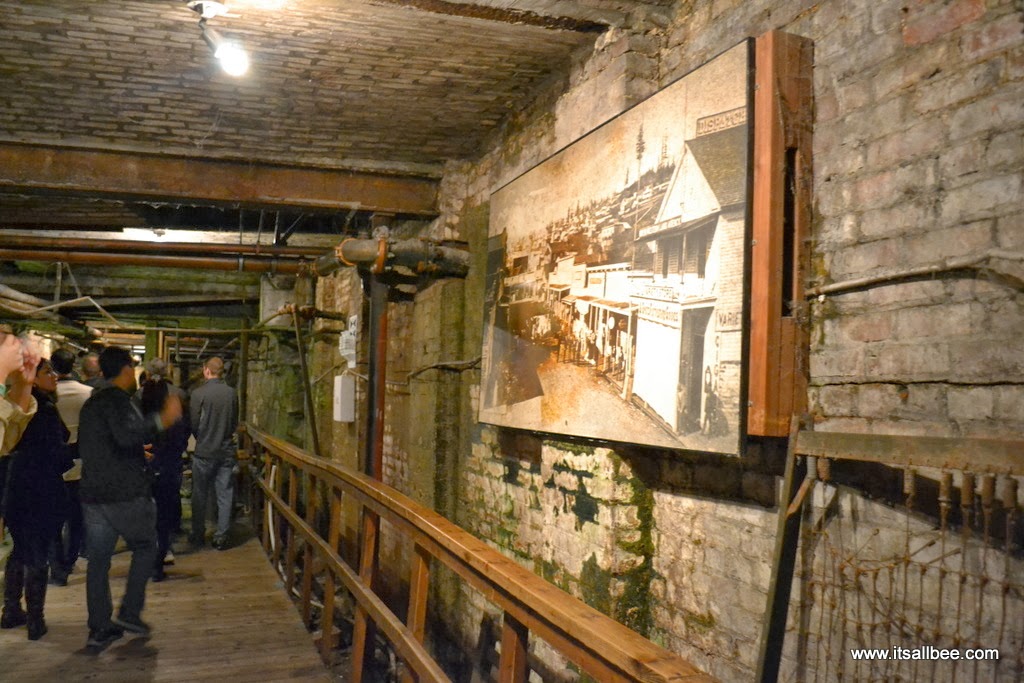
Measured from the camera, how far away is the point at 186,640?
14.8 ft

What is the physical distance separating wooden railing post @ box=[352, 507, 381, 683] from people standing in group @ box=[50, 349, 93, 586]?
228cm

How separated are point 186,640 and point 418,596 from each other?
2.33 meters

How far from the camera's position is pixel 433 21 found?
3.24 metres

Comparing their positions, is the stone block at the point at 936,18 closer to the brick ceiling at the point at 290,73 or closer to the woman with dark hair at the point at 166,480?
the brick ceiling at the point at 290,73

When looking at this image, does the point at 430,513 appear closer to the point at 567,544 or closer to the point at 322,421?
the point at 567,544

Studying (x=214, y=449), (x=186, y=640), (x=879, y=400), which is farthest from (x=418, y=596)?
(x=214, y=449)

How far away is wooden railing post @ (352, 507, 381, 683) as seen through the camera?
378 centimetres

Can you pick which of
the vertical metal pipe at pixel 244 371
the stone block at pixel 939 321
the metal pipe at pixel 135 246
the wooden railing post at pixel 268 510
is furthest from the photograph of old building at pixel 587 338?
the vertical metal pipe at pixel 244 371

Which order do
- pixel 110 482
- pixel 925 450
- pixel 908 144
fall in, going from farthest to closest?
pixel 110 482
pixel 908 144
pixel 925 450

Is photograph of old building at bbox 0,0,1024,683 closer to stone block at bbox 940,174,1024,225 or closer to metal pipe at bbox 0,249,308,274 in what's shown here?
stone block at bbox 940,174,1024,225

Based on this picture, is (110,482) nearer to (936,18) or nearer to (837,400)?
(837,400)

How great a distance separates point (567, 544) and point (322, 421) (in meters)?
5.64

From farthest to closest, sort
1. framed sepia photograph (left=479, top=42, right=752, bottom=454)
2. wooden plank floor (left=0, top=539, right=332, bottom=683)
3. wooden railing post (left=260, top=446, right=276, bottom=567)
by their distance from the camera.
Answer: wooden railing post (left=260, top=446, right=276, bottom=567), wooden plank floor (left=0, top=539, right=332, bottom=683), framed sepia photograph (left=479, top=42, right=752, bottom=454)


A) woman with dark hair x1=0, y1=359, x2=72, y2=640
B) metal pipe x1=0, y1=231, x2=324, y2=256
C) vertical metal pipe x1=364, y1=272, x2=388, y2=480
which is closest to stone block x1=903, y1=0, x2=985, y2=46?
vertical metal pipe x1=364, y1=272, x2=388, y2=480
